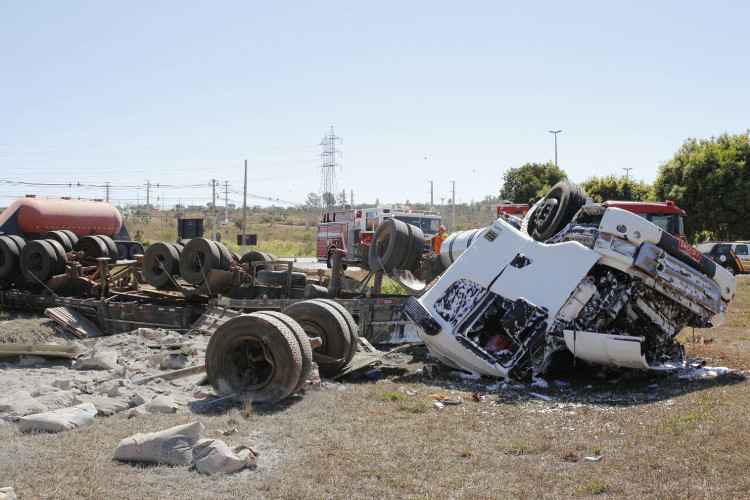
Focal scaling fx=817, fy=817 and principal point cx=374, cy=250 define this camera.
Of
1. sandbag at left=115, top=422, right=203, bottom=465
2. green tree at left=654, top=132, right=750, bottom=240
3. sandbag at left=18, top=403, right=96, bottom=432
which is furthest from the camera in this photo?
green tree at left=654, top=132, right=750, bottom=240

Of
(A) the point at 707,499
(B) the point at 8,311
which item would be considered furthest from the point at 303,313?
(B) the point at 8,311

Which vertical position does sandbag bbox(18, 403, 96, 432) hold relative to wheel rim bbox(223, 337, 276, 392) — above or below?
below

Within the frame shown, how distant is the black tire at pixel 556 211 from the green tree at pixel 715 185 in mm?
26819

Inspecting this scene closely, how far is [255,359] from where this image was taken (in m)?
8.17

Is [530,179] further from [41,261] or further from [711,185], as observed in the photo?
[41,261]

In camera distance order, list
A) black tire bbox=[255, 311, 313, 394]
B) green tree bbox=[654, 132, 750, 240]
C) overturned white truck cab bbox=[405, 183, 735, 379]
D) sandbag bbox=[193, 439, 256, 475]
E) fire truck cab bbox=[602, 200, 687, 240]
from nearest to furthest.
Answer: sandbag bbox=[193, 439, 256, 475], black tire bbox=[255, 311, 313, 394], overturned white truck cab bbox=[405, 183, 735, 379], fire truck cab bbox=[602, 200, 687, 240], green tree bbox=[654, 132, 750, 240]

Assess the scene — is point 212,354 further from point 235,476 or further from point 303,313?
point 235,476

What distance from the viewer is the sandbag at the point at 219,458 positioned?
5453 mm

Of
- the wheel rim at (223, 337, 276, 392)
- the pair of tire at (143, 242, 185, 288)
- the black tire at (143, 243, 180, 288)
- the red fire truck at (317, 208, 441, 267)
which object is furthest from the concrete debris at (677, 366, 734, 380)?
the red fire truck at (317, 208, 441, 267)

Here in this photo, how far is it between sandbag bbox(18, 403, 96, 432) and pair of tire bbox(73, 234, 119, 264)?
31.6ft

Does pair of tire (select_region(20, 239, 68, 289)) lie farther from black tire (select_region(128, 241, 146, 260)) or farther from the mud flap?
the mud flap

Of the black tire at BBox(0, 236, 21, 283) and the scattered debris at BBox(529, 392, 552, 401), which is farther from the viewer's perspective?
the black tire at BBox(0, 236, 21, 283)

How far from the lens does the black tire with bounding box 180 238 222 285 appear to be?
44.5 ft

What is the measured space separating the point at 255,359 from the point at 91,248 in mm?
9449
